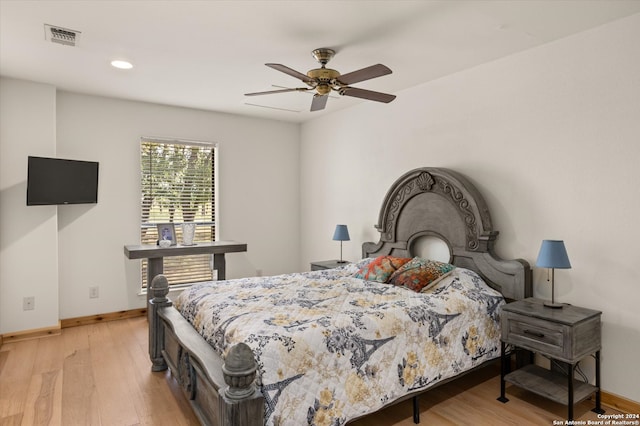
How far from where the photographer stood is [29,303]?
391cm

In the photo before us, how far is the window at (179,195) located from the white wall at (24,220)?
97cm

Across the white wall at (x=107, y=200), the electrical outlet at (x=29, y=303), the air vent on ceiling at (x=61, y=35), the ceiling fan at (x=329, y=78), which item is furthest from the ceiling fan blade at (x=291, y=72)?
the electrical outlet at (x=29, y=303)

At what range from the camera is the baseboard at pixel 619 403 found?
2.52 m

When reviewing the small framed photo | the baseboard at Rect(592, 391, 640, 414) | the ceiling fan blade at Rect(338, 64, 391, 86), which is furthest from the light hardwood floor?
the ceiling fan blade at Rect(338, 64, 391, 86)

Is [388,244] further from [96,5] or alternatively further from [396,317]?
[96,5]

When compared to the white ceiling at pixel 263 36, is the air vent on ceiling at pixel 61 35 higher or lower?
lower

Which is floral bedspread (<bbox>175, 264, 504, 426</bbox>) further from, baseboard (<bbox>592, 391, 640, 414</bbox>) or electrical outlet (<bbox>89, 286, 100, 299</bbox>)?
electrical outlet (<bbox>89, 286, 100, 299</bbox>)

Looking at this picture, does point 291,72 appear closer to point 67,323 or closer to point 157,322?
point 157,322

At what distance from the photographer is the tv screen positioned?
3818 mm

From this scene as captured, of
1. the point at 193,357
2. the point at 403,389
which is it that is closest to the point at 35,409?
the point at 193,357

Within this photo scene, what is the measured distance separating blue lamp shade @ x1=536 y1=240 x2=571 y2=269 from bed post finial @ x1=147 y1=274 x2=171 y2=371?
2815mm

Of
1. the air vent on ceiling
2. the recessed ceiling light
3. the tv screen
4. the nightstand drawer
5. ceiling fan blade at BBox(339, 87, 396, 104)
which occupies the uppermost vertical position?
the recessed ceiling light

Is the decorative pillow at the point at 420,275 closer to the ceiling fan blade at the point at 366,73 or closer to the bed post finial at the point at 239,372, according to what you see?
the ceiling fan blade at the point at 366,73

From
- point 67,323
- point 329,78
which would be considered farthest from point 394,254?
point 67,323
